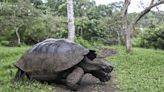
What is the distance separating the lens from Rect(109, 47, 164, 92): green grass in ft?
24.2

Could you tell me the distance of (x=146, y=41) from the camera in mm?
21812

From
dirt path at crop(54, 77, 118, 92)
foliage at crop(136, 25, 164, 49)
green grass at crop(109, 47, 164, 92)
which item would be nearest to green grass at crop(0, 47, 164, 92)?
green grass at crop(109, 47, 164, 92)

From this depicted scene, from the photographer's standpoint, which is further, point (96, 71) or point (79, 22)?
point (79, 22)

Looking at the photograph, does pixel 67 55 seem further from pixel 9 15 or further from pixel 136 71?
pixel 9 15

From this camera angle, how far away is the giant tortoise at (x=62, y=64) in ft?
22.9

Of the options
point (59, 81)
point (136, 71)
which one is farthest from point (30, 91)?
point (136, 71)

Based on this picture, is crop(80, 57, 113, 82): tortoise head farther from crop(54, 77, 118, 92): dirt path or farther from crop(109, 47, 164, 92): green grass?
crop(109, 47, 164, 92): green grass

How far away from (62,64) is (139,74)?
297 cm

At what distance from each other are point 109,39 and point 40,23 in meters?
6.70

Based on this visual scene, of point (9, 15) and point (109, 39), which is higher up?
point (9, 15)

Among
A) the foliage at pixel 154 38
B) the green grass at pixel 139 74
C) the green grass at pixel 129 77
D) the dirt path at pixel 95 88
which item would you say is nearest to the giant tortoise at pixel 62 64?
the dirt path at pixel 95 88

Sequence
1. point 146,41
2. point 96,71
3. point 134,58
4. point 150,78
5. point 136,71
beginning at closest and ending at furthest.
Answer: point 96,71 → point 150,78 → point 136,71 → point 134,58 → point 146,41

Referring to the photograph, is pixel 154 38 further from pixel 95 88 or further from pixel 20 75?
pixel 20 75

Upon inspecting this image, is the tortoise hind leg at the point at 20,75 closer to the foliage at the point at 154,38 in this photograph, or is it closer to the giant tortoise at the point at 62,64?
the giant tortoise at the point at 62,64
